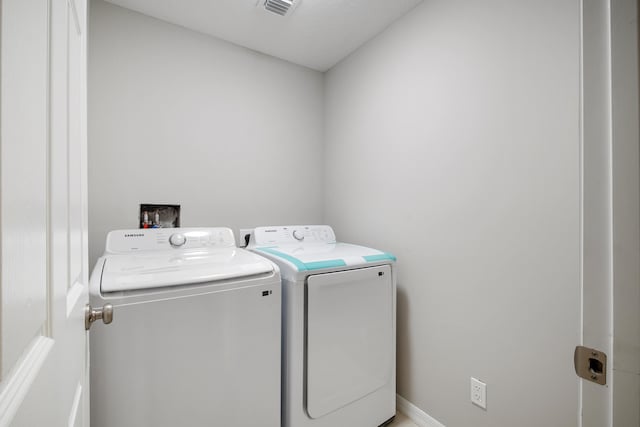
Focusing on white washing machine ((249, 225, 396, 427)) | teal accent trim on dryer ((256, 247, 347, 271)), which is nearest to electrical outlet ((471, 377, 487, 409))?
white washing machine ((249, 225, 396, 427))

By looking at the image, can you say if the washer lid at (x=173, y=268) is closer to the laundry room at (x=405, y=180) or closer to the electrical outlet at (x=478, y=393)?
the laundry room at (x=405, y=180)

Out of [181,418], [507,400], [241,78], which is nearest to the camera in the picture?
[181,418]

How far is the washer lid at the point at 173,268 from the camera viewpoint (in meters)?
1.06

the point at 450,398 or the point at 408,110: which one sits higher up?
the point at 408,110

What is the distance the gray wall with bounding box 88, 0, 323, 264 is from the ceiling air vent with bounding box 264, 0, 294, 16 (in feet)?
1.66

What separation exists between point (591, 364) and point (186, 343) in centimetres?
122

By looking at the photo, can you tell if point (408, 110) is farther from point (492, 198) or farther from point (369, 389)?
point (369, 389)

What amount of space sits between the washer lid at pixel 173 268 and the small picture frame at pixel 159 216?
336 mm

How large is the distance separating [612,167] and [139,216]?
211 centimetres

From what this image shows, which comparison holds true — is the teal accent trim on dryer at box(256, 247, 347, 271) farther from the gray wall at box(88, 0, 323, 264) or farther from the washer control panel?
the gray wall at box(88, 0, 323, 264)

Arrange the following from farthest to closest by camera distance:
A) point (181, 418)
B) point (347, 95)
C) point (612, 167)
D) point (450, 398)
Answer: point (347, 95) → point (450, 398) → point (181, 418) → point (612, 167)

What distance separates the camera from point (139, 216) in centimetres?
178

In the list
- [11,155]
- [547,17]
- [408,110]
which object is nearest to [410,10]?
[408,110]

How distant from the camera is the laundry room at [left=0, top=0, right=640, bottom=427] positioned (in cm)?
52
